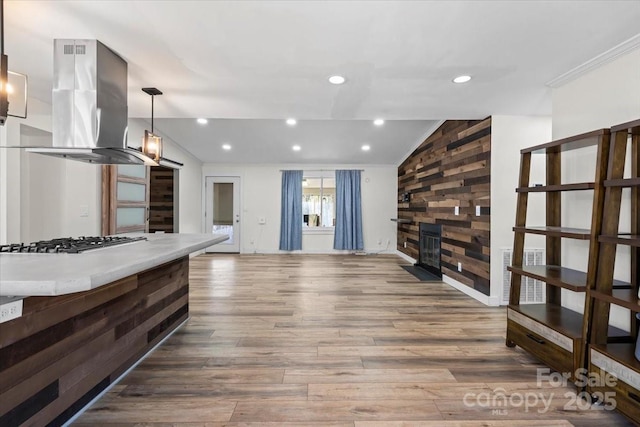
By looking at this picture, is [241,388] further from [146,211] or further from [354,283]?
[146,211]

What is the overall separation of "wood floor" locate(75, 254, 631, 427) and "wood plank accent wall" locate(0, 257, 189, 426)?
163 millimetres

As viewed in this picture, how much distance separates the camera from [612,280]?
6.23 feet

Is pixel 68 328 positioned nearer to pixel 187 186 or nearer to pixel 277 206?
pixel 187 186

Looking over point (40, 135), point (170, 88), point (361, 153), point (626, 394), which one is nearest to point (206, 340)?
point (170, 88)

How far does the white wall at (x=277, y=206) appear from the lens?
793 cm

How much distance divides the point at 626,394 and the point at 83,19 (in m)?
3.79

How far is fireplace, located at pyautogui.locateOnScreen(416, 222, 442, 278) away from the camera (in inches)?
206

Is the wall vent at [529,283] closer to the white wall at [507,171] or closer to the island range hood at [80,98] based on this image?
the white wall at [507,171]

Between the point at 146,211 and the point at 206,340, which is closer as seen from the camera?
the point at 206,340

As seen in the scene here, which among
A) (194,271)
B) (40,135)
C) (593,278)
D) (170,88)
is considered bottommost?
(194,271)

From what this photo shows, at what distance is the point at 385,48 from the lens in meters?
2.24

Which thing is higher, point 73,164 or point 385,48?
point 385,48

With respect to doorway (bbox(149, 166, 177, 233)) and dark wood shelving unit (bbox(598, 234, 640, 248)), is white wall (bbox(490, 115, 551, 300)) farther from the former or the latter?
doorway (bbox(149, 166, 177, 233))

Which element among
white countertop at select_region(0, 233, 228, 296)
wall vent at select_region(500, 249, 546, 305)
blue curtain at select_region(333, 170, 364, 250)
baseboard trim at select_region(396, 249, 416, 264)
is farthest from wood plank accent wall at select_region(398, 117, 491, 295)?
white countertop at select_region(0, 233, 228, 296)
